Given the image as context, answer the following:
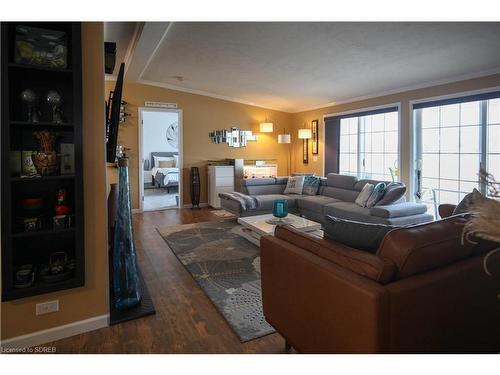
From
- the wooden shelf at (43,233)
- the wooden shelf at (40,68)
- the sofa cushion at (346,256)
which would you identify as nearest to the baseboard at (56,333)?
the wooden shelf at (43,233)

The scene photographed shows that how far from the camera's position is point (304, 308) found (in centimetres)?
164

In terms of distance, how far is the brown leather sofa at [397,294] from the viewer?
1.26 metres

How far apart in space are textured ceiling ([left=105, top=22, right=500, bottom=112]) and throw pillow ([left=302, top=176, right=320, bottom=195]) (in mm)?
1730

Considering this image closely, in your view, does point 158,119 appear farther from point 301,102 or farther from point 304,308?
point 304,308

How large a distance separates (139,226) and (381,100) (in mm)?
4902

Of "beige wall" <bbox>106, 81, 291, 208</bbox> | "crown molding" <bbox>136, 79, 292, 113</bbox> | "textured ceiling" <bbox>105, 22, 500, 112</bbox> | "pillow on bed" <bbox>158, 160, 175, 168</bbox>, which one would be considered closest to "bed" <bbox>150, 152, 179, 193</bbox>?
"pillow on bed" <bbox>158, 160, 175, 168</bbox>

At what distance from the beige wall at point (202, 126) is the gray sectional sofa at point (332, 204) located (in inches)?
69.7

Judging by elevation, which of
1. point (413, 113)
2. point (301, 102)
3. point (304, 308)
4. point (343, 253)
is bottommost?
point (304, 308)

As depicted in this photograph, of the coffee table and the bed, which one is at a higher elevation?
the bed

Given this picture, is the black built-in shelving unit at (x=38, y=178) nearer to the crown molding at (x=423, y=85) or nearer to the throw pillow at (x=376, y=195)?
the throw pillow at (x=376, y=195)

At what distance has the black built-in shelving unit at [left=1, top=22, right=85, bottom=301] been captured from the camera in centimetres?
182

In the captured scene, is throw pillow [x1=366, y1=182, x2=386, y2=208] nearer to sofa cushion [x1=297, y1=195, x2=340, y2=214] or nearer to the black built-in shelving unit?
sofa cushion [x1=297, y1=195, x2=340, y2=214]
